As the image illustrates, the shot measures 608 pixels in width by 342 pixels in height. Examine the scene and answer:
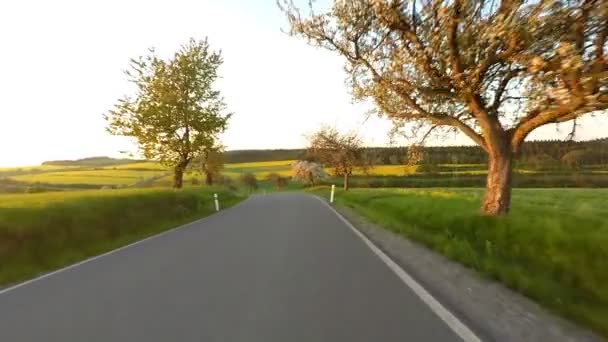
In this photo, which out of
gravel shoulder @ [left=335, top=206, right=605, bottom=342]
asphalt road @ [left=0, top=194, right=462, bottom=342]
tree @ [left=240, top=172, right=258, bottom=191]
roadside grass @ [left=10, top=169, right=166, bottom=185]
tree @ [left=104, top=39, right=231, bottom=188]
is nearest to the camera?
gravel shoulder @ [left=335, top=206, right=605, bottom=342]

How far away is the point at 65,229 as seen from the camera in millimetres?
11219

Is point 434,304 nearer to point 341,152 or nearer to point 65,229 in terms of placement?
point 65,229

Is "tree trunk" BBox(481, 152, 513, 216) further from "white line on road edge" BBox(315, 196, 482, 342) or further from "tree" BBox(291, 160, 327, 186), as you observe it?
"tree" BBox(291, 160, 327, 186)

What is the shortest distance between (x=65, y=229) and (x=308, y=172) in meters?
79.9

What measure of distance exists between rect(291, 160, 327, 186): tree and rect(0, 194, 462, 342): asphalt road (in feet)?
262

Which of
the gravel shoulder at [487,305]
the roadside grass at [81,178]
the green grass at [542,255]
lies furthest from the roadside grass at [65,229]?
the roadside grass at [81,178]

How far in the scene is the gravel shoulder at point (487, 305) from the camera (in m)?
4.45

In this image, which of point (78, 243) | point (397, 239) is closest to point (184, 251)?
point (78, 243)

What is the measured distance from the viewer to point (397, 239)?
39.2 ft

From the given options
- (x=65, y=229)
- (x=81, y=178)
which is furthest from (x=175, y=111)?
(x=81, y=178)

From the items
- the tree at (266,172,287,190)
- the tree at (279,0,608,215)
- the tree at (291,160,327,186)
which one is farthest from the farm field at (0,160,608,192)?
the tree at (279,0,608,215)

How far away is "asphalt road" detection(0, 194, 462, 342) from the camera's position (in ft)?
15.0

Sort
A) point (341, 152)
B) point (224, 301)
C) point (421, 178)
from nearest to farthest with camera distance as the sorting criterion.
Result: point (224, 301)
point (341, 152)
point (421, 178)

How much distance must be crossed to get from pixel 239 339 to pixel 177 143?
89.3 ft
